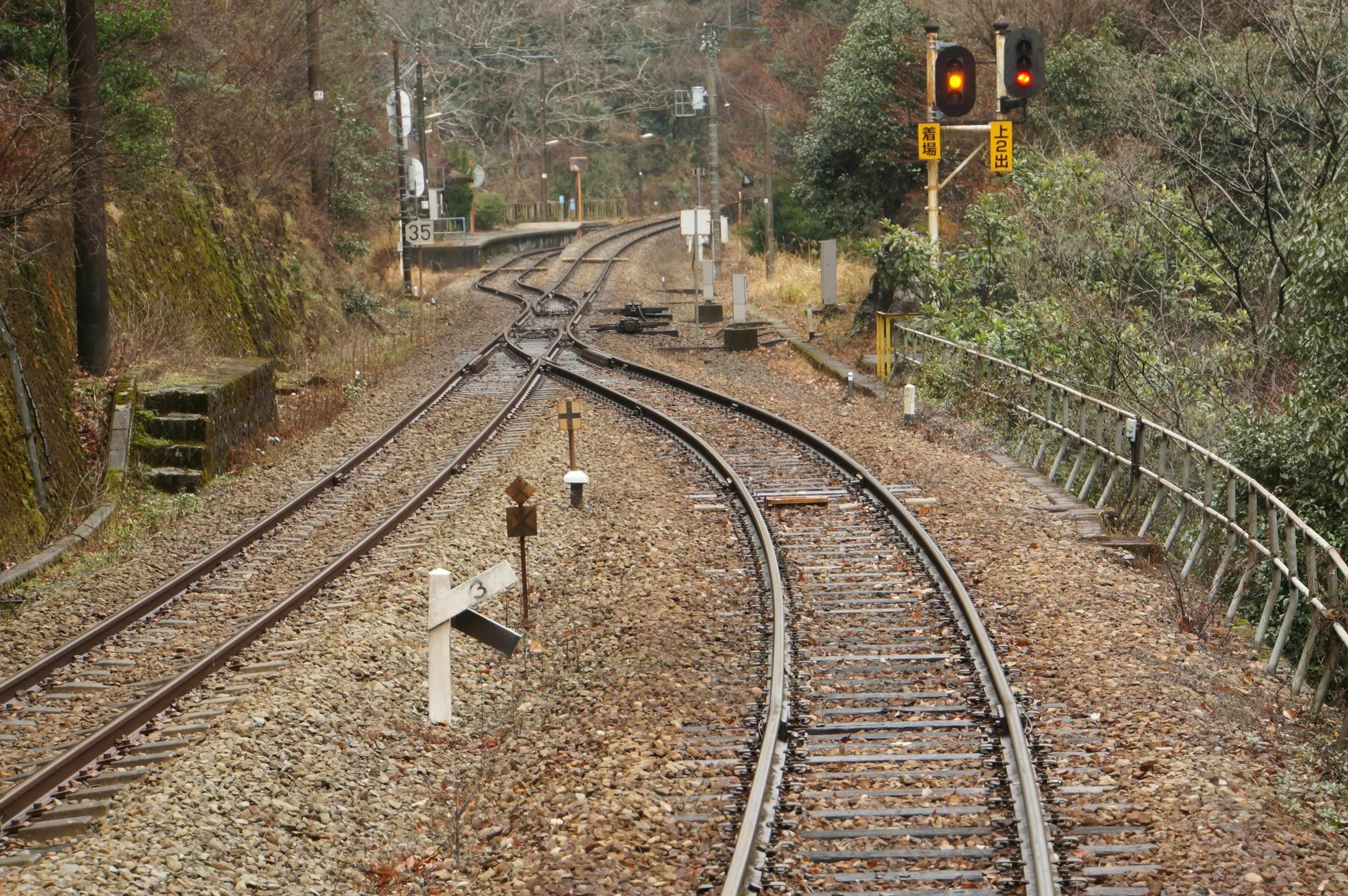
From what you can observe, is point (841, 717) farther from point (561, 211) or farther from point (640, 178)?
point (640, 178)

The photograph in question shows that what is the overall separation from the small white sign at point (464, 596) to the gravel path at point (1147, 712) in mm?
3356

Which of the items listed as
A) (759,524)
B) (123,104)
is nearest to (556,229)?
(123,104)

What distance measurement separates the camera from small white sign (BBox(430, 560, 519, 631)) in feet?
27.3

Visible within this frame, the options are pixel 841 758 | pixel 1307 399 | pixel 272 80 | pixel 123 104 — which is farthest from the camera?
pixel 272 80

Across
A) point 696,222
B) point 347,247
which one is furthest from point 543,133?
point 696,222

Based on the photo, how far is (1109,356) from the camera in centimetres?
1842

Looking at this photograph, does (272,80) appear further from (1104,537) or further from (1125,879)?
(1125,879)

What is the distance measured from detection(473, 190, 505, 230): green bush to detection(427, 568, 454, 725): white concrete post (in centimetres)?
5761

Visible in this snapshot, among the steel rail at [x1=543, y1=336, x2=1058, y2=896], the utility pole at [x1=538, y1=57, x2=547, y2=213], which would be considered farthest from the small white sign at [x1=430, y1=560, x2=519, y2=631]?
the utility pole at [x1=538, y1=57, x2=547, y2=213]

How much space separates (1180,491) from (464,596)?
644cm

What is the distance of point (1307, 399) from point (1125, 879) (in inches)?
289

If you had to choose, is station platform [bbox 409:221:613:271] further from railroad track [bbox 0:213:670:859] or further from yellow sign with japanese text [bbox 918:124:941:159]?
railroad track [bbox 0:213:670:859]

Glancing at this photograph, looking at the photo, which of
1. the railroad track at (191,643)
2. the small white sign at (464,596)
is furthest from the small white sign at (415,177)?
the small white sign at (464,596)

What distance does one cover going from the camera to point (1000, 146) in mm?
20328
